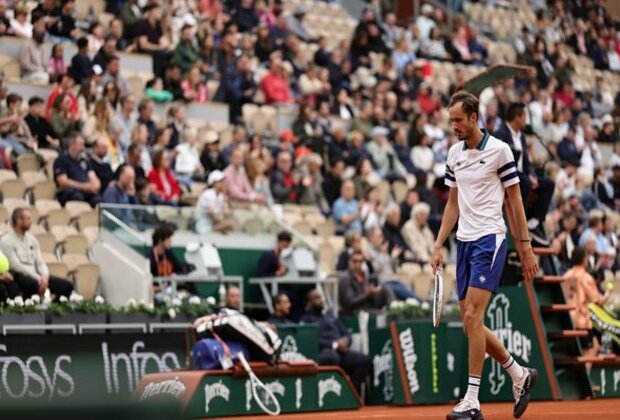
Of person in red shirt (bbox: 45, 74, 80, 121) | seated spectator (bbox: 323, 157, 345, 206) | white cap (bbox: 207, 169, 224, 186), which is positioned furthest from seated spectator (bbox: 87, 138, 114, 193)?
seated spectator (bbox: 323, 157, 345, 206)

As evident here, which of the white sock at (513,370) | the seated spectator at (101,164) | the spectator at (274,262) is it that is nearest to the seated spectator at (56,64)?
the seated spectator at (101,164)

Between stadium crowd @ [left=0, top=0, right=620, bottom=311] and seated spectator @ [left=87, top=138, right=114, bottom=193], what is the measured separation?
0.09 ft

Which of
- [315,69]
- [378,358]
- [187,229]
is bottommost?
[378,358]

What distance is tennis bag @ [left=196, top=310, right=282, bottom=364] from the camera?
12203mm

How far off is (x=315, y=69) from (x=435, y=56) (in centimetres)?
620

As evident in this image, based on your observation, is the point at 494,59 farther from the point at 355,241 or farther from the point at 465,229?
the point at 465,229

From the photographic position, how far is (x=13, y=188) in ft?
53.3

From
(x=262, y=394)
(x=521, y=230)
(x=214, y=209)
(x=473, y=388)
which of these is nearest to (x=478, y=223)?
(x=521, y=230)

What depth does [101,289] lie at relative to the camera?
15836 millimetres

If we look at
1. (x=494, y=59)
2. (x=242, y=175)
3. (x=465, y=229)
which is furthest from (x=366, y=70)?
(x=465, y=229)

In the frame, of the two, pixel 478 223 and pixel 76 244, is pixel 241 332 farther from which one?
pixel 76 244

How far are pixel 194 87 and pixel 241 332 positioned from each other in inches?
392

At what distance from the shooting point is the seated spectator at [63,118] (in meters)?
17.5

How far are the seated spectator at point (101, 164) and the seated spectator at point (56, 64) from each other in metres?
1.86
